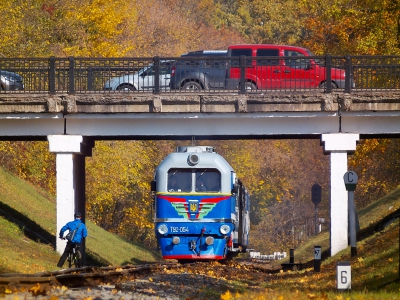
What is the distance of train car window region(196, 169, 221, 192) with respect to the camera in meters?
24.4

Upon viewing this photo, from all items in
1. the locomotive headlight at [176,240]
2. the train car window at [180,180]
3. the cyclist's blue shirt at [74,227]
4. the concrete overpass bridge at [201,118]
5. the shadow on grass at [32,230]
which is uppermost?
the concrete overpass bridge at [201,118]

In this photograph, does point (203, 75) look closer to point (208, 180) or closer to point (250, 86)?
point (250, 86)

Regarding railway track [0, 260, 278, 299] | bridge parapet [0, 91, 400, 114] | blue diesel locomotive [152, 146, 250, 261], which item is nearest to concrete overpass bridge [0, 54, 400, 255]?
bridge parapet [0, 91, 400, 114]

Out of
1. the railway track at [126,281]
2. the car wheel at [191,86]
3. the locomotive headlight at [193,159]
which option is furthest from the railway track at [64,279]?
the car wheel at [191,86]

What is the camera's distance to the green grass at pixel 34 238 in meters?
22.0

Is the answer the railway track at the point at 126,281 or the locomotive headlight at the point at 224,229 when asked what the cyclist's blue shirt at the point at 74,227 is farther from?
the locomotive headlight at the point at 224,229

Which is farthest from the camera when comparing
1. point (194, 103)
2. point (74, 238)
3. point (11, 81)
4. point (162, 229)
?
point (11, 81)

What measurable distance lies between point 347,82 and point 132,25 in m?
30.8

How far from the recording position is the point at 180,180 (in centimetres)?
2448

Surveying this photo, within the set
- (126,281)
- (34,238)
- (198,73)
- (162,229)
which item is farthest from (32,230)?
(126,281)

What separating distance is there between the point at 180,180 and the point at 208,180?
77cm

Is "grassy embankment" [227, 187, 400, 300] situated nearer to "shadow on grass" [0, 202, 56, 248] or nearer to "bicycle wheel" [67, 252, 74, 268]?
"bicycle wheel" [67, 252, 74, 268]

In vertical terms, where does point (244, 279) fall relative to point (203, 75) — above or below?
below

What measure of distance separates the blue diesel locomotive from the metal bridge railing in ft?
7.70
